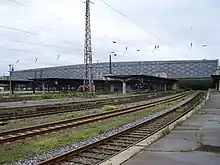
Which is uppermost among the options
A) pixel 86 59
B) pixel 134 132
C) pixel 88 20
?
pixel 88 20

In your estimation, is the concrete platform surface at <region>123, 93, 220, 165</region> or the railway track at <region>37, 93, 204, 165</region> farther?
the railway track at <region>37, 93, 204, 165</region>

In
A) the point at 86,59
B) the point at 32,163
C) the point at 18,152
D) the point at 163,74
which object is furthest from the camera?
the point at 163,74

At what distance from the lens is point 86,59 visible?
185ft

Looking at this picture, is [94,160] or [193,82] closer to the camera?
[94,160]

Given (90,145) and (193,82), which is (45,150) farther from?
(193,82)

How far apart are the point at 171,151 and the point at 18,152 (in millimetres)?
4370

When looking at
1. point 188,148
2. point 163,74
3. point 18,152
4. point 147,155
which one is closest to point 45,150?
point 18,152

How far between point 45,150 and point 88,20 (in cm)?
4830

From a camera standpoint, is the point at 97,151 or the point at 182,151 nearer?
the point at 182,151

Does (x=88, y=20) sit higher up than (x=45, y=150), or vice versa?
(x=88, y=20)

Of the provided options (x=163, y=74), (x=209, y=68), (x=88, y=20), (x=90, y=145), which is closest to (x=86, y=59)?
(x=88, y=20)

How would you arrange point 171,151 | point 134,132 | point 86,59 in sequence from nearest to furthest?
point 171,151, point 134,132, point 86,59

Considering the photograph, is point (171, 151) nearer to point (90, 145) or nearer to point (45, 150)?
point (90, 145)

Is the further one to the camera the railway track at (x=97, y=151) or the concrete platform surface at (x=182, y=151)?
the railway track at (x=97, y=151)
